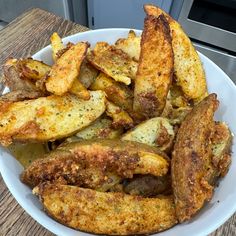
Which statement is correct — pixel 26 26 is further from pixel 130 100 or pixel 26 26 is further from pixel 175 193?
pixel 175 193

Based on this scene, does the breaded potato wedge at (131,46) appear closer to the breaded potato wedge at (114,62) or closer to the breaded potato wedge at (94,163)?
the breaded potato wedge at (114,62)

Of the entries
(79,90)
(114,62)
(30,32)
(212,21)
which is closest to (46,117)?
(79,90)

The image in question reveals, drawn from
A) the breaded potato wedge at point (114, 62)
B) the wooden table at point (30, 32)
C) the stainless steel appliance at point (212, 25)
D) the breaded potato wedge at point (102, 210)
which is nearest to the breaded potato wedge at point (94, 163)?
the breaded potato wedge at point (102, 210)

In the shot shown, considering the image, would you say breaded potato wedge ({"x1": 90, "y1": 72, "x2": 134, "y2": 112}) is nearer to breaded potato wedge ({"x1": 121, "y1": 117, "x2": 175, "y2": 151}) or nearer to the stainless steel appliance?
breaded potato wedge ({"x1": 121, "y1": 117, "x2": 175, "y2": 151})

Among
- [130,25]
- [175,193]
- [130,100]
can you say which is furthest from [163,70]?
[130,25]

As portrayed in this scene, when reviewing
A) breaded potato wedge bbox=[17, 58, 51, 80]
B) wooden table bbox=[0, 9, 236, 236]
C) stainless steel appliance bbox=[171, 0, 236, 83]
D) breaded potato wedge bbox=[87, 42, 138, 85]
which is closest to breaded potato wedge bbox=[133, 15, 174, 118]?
breaded potato wedge bbox=[87, 42, 138, 85]

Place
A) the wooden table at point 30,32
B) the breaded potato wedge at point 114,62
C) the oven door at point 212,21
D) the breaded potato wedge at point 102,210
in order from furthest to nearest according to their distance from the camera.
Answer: the oven door at point 212,21, the wooden table at point 30,32, the breaded potato wedge at point 114,62, the breaded potato wedge at point 102,210
